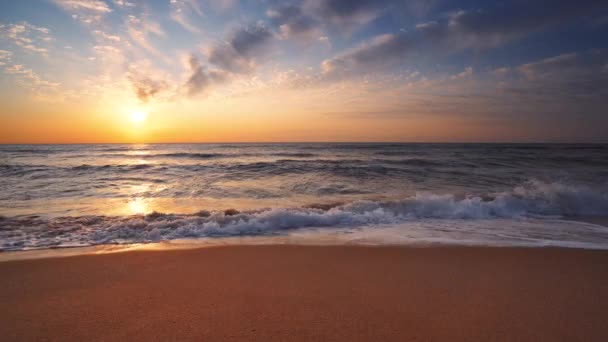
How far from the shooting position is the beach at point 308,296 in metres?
2.38

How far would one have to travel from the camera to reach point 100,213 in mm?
7109

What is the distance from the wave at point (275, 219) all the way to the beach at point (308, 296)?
49.7 inches

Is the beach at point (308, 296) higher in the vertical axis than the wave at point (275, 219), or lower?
higher

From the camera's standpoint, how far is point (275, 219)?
6254mm

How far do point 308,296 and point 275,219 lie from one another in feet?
11.2

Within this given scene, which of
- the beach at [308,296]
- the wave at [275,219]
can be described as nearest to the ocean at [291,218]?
the wave at [275,219]

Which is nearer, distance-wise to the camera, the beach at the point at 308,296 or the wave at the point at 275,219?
the beach at the point at 308,296

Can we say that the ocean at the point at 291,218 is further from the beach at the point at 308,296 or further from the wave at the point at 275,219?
the beach at the point at 308,296

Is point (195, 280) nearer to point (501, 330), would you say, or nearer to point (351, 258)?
point (351, 258)

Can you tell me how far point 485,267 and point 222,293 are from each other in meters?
3.43

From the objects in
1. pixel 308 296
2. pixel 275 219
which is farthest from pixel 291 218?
pixel 308 296

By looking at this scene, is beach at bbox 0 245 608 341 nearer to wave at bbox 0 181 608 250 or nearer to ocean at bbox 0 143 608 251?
ocean at bbox 0 143 608 251

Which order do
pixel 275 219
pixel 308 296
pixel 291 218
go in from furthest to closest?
pixel 291 218 → pixel 275 219 → pixel 308 296

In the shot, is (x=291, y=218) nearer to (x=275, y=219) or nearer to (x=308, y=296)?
(x=275, y=219)
